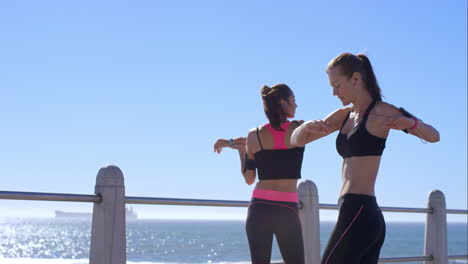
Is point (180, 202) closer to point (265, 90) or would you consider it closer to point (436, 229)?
point (265, 90)

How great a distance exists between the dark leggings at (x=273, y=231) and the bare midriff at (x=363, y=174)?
1.04 meters

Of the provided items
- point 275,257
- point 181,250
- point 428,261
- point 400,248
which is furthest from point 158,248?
point 428,261

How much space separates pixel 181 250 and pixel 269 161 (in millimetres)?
110192

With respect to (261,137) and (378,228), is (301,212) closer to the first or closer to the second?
(261,137)

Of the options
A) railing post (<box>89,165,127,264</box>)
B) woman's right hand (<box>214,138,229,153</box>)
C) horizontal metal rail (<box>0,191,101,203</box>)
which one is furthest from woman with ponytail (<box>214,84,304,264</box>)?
horizontal metal rail (<box>0,191,101,203</box>)

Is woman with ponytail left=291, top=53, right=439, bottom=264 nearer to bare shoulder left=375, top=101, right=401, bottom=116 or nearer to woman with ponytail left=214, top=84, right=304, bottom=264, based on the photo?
bare shoulder left=375, top=101, right=401, bottom=116

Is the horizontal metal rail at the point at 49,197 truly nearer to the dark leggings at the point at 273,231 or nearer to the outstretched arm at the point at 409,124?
the dark leggings at the point at 273,231

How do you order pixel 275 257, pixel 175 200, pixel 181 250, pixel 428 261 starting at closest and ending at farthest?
pixel 175 200 → pixel 428 261 → pixel 275 257 → pixel 181 250

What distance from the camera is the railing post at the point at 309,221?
21.0 feet

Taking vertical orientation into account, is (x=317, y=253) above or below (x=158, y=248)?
below

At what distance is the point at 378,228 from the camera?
13.3 feet

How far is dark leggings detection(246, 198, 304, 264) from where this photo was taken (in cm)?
505

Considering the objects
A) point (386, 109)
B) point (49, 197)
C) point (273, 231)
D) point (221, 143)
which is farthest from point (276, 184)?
point (49, 197)

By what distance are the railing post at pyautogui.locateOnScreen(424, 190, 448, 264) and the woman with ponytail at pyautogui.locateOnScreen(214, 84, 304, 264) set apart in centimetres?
324
